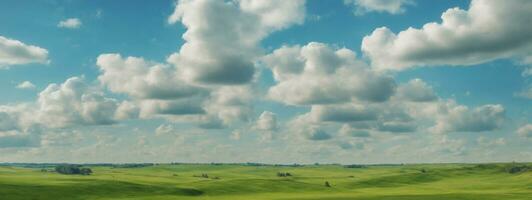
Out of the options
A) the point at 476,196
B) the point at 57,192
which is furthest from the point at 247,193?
the point at 476,196

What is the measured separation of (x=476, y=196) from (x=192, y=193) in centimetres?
6866

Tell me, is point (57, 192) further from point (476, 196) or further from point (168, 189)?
point (476, 196)

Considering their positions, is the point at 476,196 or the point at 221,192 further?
the point at 221,192

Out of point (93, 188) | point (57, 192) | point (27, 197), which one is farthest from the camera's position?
point (93, 188)

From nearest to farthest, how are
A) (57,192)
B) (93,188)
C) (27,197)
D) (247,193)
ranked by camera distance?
1. (27,197)
2. (57,192)
3. (93,188)
4. (247,193)

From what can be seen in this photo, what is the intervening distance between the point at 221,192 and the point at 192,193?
7589 millimetres

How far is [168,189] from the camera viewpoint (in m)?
152

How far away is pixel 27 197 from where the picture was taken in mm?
120688

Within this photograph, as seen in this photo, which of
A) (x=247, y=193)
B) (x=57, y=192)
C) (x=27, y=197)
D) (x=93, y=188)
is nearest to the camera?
(x=27, y=197)

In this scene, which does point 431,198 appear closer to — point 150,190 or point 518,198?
point 518,198

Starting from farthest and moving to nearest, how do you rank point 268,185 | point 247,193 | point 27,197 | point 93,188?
point 268,185 → point 247,193 → point 93,188 → point 27,197

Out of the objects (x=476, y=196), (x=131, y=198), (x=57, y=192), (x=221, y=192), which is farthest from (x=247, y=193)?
(x=476, y=196)

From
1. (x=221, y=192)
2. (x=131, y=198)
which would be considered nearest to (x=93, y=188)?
(x=131, y=198)

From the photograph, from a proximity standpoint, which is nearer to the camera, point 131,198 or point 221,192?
point 131,198
